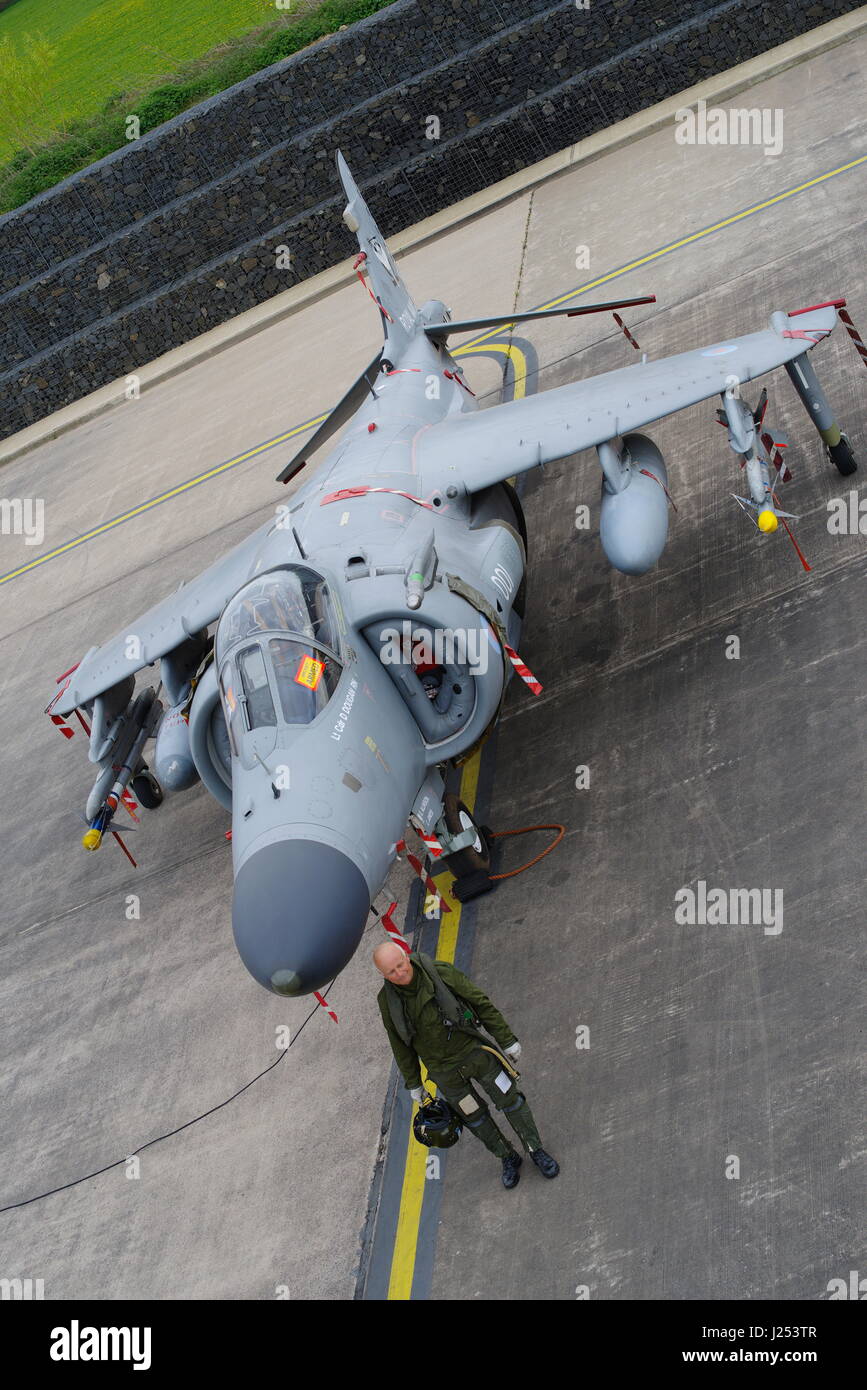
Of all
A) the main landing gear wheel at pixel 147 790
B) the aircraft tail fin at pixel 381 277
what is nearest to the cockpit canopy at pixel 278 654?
the main landing gear wheel at pixel 147 790

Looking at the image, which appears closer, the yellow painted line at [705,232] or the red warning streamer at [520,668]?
the red warning streamer at [520,668]

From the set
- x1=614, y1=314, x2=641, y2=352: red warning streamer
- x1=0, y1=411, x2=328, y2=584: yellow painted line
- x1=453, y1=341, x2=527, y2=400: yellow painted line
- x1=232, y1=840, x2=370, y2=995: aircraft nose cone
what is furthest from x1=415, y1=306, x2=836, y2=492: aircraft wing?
x1=0, y1=411, x2=328, y2=584: yellow painted line

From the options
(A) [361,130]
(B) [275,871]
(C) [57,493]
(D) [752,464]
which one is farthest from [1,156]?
(B) [275,871]

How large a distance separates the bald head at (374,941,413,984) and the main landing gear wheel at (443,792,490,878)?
111 inches

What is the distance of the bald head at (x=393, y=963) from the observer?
7.17 meters

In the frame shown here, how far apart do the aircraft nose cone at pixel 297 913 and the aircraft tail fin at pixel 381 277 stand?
26.3ft

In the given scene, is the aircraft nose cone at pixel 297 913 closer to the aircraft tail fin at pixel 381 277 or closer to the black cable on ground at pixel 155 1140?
the black cable on ground at pixel 155 1140

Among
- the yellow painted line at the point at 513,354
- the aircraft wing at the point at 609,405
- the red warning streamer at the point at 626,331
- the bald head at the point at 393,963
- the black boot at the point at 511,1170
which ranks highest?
the bald head at the point at 393,963

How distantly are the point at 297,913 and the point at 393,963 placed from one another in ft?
2.48

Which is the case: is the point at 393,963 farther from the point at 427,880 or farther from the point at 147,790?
the point at 147,790

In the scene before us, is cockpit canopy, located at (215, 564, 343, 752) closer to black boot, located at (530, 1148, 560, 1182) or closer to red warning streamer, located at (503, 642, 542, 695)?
red warning streamer, located at (503, 642, 542, 695)

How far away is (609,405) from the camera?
36.6ft

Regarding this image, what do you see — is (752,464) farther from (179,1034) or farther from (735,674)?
(179,1034)
